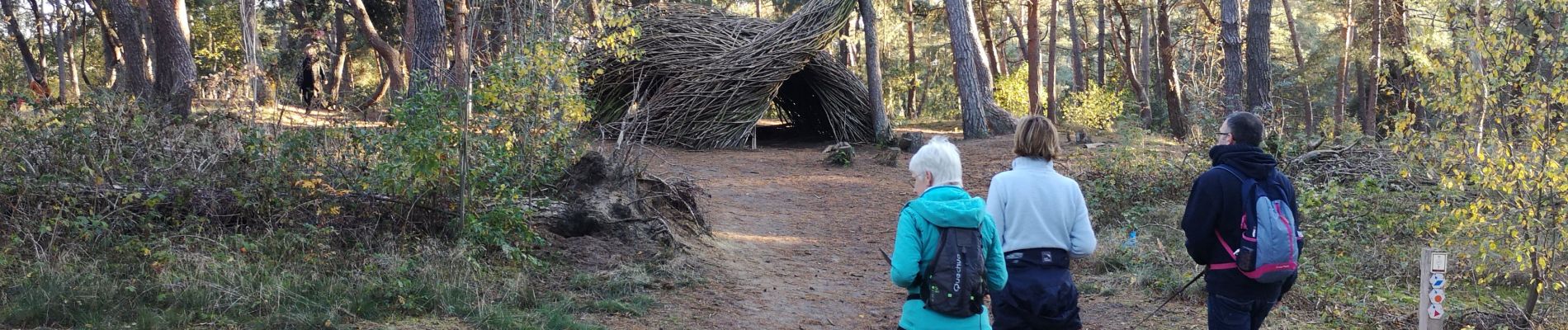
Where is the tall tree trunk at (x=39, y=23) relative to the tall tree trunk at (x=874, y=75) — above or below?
above

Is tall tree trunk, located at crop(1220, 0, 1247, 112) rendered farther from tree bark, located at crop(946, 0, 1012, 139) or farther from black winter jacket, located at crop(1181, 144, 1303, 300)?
black winter jacket, located at crop(1181, 144, 1303, 300)

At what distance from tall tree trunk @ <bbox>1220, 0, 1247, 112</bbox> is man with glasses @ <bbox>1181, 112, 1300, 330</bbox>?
27.1 feet

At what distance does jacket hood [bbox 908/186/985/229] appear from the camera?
2969mm

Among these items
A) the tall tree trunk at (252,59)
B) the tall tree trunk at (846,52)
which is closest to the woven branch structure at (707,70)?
the tall tree trunk at (252,59)

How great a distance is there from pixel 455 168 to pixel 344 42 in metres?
19.0

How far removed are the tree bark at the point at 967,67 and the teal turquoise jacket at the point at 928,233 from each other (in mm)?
12650

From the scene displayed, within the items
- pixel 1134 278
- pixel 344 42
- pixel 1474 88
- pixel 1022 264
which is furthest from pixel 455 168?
pixel 344 42

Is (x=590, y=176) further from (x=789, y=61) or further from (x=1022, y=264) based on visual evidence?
(x=789, y=61)

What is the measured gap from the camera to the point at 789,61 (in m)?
14.7

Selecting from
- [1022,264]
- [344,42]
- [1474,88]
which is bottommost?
[1022,264]

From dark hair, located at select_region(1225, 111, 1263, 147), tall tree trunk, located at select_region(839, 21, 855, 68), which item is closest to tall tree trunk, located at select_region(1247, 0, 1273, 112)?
dark hair, located at select_region(1225, 111, 1263, 147)

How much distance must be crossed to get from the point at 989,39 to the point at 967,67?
11094mm

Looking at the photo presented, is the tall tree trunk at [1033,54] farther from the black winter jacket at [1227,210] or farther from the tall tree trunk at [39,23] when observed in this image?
the tall tree trunk at [39,23]

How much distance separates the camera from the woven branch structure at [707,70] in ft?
47.6
